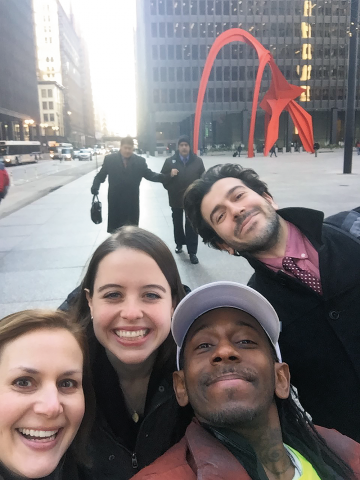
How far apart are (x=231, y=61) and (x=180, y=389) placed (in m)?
86.6

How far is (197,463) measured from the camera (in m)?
1.36

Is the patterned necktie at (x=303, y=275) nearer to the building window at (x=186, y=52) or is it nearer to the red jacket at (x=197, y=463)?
the red jacket at (x=197, y=463)

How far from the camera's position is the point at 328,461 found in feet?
5.14

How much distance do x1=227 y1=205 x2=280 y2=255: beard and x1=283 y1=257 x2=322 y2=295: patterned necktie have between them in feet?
0.40

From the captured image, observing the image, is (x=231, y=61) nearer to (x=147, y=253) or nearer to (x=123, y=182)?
(x=123, y=182)

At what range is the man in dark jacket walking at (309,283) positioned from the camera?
2.03m

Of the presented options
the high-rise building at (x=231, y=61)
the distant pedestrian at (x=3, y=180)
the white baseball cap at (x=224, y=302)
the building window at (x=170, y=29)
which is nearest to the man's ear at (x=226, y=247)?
the white baseball cap at (x=224, y=302)

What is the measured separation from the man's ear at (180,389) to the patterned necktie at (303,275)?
79cm

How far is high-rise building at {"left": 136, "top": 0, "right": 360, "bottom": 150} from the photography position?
7719 centimetres

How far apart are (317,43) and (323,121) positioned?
13728mm

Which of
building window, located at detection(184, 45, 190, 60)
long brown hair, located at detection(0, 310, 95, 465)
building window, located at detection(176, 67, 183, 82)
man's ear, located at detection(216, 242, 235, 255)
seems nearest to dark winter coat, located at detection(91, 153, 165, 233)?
man's ear, located at detection(216, 242, 235, 255)

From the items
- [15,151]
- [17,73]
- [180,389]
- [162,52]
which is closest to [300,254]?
[180,389]

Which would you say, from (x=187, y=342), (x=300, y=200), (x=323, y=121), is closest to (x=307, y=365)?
(x=187, y=342)

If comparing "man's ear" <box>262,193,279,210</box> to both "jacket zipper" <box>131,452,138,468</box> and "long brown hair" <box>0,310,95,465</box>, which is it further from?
"jacket zipper" <box>131,452,138,468</box>
